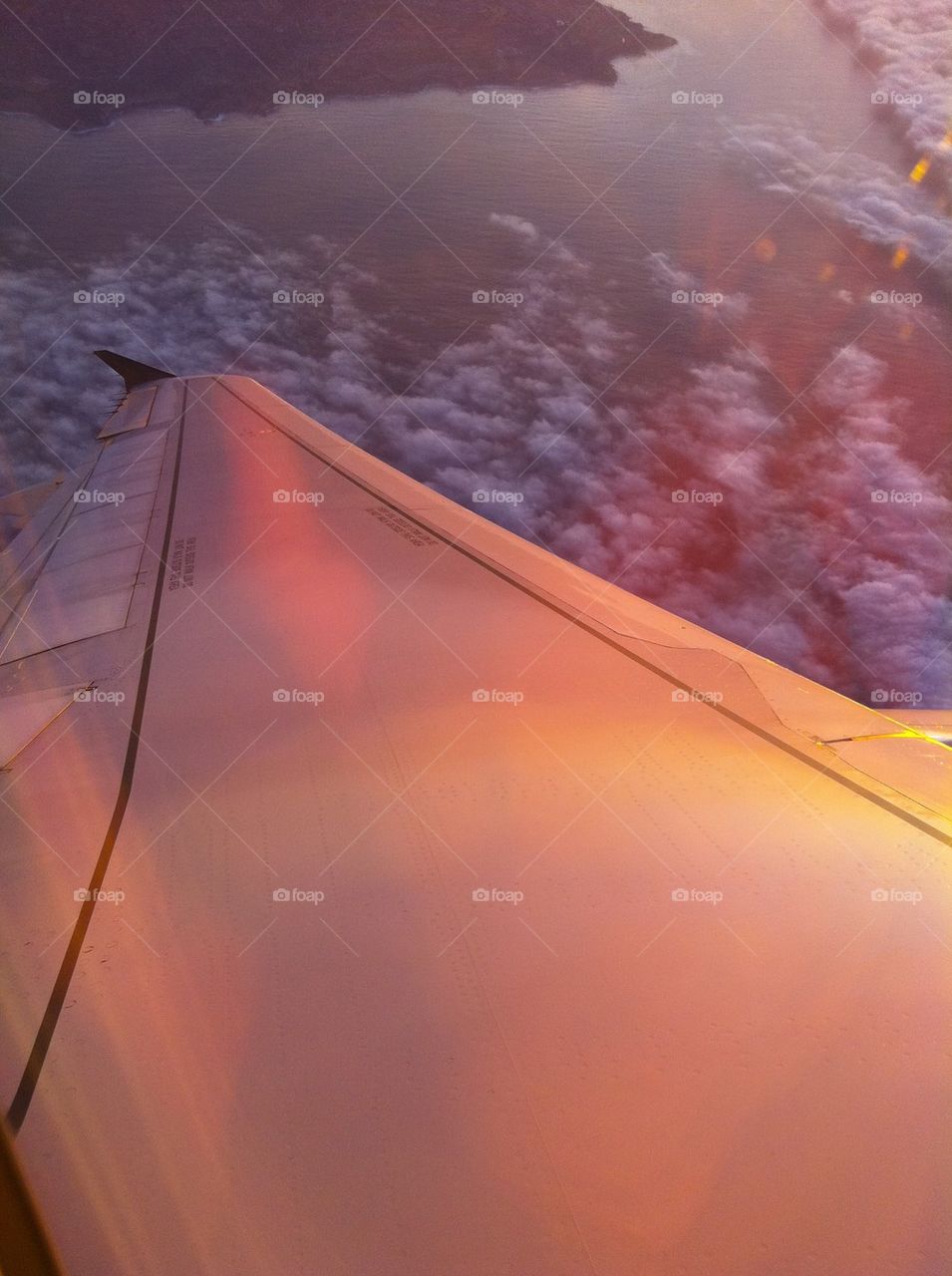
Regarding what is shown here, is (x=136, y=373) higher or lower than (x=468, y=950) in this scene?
lower

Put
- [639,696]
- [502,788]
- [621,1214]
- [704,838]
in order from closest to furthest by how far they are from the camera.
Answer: [621,1214] < [704,838] < [502,788] < [639,696]

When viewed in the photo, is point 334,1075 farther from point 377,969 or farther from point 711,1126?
point 711,1126

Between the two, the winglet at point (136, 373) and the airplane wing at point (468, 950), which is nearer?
the airplane wing at point (468, 950)

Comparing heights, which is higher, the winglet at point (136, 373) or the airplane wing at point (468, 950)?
the airplane wing at point (468, 950)

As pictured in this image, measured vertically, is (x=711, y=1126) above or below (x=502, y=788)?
above

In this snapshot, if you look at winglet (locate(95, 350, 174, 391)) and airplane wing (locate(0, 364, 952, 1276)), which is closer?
airplane wing (locate(0, 364, 952, 1276))


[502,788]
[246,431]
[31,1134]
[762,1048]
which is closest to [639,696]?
[502,788]

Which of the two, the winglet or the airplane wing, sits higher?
the airplane wing

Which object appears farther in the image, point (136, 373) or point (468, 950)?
point (136, 373)
